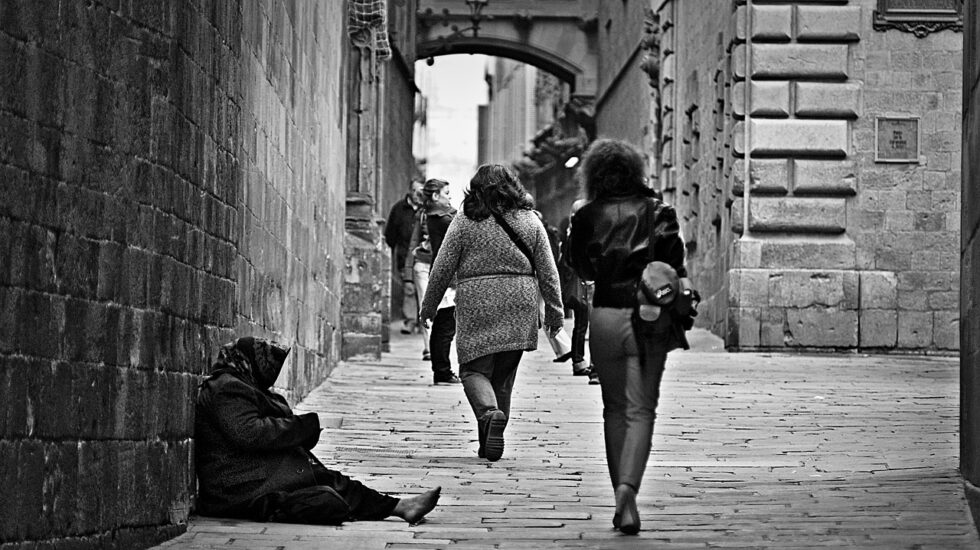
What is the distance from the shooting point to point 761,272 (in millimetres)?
19203

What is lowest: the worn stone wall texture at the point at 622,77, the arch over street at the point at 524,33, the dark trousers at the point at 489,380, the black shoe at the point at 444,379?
the black shoe at the point at 444,379

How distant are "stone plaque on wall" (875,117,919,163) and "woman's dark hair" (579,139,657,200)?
12443 mm

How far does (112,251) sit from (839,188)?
14142 mm

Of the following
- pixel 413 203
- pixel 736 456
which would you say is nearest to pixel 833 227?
pixel 413 203

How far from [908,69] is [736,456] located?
10.6 m

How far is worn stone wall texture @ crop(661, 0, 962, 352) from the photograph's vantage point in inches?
752

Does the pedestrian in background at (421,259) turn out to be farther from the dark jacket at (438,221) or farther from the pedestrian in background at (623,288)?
the pedestrian in background at (623,288)

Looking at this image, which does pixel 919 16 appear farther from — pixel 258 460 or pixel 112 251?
pixel 112 251

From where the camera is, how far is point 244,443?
7160mm

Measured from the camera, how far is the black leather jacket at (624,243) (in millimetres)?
7301

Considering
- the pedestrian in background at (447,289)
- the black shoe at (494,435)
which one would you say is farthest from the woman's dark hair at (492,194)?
the pedestrian in background at (447,289)

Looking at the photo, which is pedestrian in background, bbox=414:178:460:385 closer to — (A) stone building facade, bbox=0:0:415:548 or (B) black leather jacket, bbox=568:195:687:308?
(A) stone building facade, bbox=0:0:415:548

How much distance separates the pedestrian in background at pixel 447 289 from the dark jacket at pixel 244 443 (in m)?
5.57

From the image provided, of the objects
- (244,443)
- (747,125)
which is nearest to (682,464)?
(244,443)
